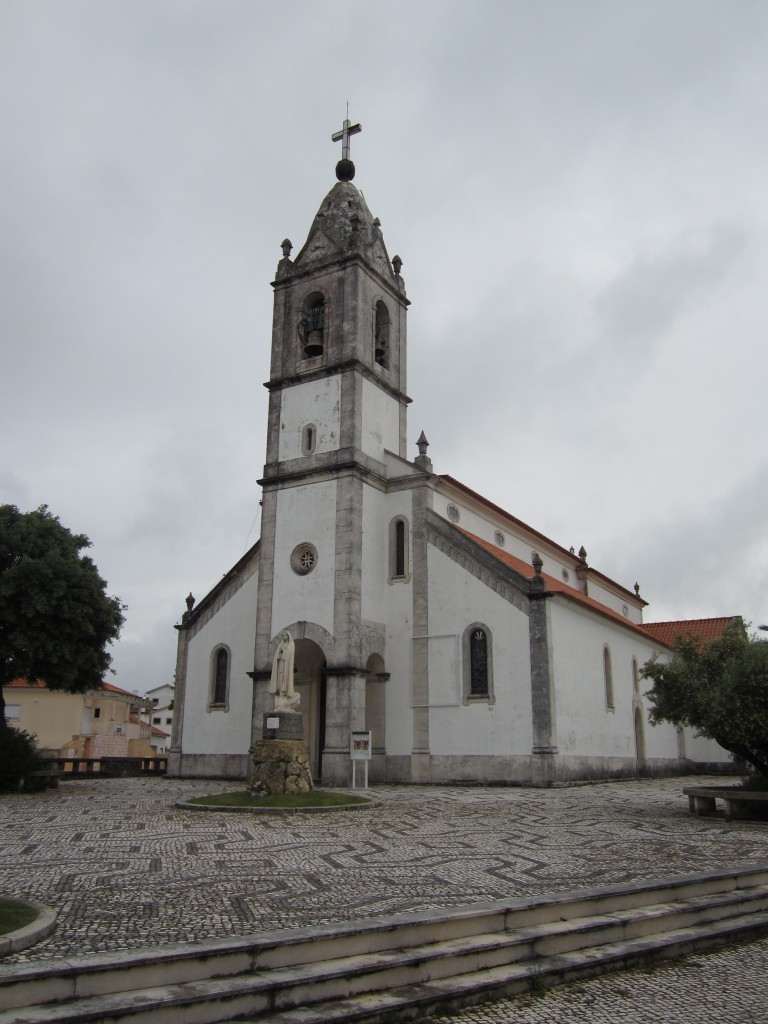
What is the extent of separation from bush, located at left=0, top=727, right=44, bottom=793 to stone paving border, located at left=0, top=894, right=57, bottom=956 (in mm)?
15216

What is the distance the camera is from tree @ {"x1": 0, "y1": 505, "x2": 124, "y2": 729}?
69.1 feet

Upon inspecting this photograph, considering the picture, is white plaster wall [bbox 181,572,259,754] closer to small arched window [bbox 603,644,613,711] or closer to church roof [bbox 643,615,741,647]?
small arched window [bbox 603,644,613,711]

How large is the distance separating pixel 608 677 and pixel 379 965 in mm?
24644

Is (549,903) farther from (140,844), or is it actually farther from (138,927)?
(140,844)

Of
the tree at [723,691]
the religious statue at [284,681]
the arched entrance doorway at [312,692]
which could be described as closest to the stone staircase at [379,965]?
the tree at [723,691]

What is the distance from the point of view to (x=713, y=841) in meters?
11.8

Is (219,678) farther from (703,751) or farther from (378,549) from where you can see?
(703,751)

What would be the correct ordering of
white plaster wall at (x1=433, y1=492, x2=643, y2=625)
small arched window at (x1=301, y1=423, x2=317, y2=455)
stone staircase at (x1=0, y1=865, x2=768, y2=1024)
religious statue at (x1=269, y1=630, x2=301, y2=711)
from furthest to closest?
white plaster wall at (x1=433, y1=492, x2=643, y2=625) → small arched window at (x1=301, y1=423, x2=317, y2=455) → religious statue at (x1=269, y1=630, x2=301, y2=711) → stone staircase at (x1=0, y1=865, x2=768, y2=1024)

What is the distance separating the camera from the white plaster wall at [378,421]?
89.4 feet

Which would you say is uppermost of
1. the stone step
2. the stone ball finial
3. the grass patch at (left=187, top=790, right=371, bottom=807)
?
the stone ball finial

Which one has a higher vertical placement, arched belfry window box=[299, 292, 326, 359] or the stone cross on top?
the stone cross on top

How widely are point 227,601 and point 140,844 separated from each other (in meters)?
18.5

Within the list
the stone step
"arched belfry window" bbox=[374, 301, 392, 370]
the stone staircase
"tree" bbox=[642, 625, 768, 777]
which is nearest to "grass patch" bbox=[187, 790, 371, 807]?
"tree" bbox=[642, 625, 768, 777]

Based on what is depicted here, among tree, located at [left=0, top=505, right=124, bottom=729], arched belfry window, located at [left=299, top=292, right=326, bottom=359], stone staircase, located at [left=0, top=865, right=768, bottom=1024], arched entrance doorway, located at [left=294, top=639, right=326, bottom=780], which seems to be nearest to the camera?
stone staircase, located at [left=0, top=865, right=768, bottom=1024]
